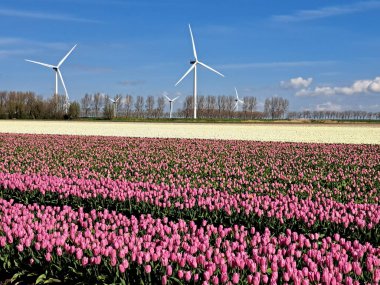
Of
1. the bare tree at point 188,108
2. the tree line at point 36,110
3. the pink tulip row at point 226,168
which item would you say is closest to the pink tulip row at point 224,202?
the pink tulip row at point 226,168

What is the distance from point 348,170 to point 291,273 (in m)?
10.9

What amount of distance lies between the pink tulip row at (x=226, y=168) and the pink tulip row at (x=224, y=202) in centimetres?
158

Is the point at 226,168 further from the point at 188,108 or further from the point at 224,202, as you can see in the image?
the point at 188,108

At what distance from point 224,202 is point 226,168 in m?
6.30

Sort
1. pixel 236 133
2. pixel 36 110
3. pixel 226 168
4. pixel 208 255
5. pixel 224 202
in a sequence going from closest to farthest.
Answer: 1. pixel 208 255
2. pixel 224 202
3. pixel 226 168
4. pixel 236 133
5. pixel 36 110

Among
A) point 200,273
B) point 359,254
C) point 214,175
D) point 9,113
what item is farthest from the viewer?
point 9,113

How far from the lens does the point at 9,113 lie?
322ft

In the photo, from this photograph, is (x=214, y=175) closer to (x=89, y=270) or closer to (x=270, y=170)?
(x=270, y=170)

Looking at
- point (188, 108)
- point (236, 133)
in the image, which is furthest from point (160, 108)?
point (236, 133)

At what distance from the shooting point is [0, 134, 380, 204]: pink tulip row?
37.4 ft

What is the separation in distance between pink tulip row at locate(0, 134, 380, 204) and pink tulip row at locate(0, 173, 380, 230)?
5.18 ft

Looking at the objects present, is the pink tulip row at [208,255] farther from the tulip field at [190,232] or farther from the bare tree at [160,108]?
the bare tree at [160,108]

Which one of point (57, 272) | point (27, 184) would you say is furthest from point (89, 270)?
point (27, 184)

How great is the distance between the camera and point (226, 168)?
1471 cm
